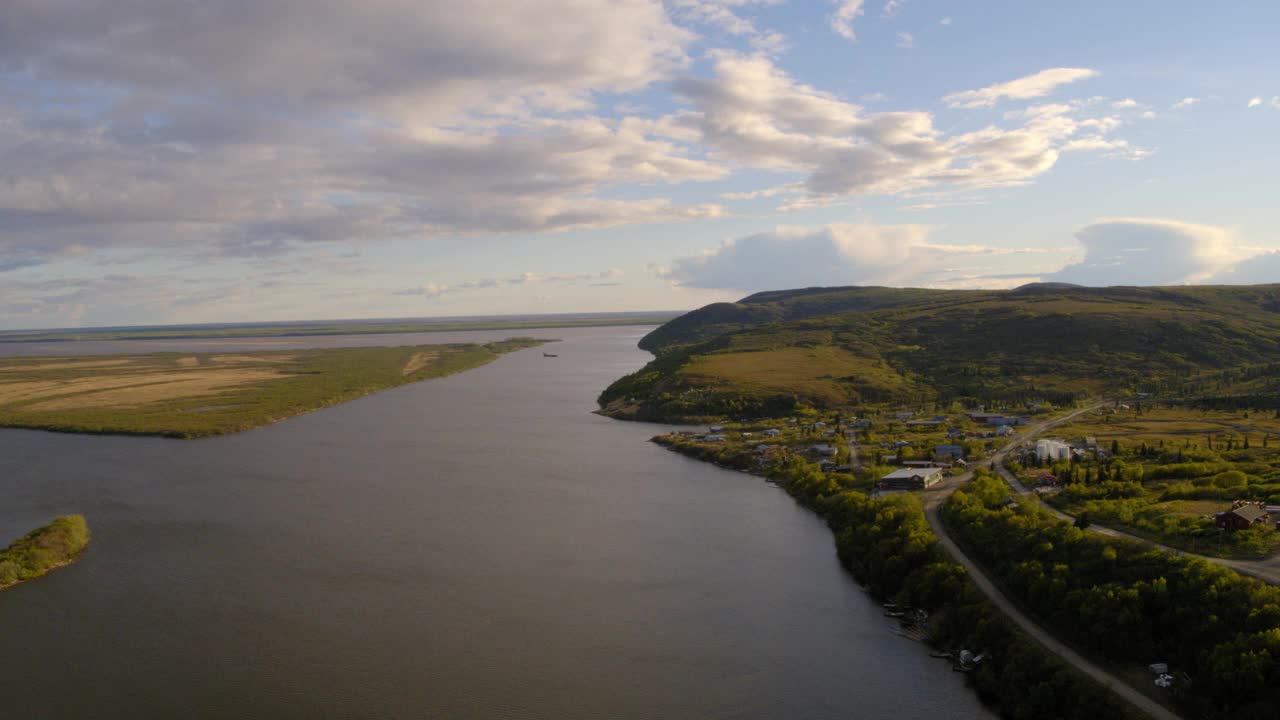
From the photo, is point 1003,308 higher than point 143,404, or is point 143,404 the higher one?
point 1003,308

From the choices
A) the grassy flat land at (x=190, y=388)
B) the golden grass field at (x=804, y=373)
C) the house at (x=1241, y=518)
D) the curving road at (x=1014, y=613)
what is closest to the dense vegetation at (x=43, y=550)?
the grassy flat land at (x=190, y=388)

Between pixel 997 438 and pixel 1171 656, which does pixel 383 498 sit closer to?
pixel 1171 656

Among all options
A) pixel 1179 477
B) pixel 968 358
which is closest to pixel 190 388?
pixel 968 358

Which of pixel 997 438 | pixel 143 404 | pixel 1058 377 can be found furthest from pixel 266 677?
pixel 1058 377

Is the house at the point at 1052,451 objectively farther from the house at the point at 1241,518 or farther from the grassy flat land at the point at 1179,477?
the house at the point at 1241,518

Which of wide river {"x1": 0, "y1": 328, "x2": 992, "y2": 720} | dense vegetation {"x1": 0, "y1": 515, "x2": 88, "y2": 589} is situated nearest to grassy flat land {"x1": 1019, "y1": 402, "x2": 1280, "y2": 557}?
wide river {"x1": 0, "y1": 328, "x2": 992, "y2": 720}

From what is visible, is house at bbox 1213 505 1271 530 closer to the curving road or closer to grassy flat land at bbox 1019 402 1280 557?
grassy flat land at bbox 1019 402 1280 557

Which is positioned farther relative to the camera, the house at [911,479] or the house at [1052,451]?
the house at [1052,451]
